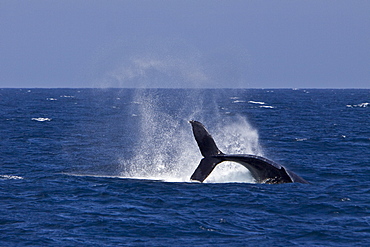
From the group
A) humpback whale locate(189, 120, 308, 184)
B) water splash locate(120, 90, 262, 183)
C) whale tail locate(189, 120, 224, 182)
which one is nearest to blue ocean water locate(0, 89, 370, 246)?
water splash locate(120, 90, 262, 183)

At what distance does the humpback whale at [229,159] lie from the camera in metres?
18.6

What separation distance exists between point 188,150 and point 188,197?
46.1 feet

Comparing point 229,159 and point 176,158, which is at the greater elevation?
point 176,158

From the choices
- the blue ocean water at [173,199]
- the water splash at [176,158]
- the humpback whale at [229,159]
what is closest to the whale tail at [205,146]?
the humpback whale at [229,159]

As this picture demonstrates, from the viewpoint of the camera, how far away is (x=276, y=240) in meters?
13.8

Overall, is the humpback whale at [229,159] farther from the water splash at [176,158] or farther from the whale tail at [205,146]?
the water splash at [176,158]

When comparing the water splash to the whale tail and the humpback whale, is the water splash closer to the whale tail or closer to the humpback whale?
the humpback whale

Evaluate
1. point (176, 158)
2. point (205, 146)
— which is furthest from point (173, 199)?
point (176, 158)

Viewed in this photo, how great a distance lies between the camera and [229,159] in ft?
60.3

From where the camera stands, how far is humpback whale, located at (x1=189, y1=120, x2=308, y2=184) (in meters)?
18.6

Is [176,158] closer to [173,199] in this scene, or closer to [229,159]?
[229,159]

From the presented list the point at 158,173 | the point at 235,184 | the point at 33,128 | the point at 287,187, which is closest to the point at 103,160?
the point at 158,173

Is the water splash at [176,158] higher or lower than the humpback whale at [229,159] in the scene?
higher

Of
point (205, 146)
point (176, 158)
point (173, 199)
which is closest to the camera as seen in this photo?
point (173, 199)
